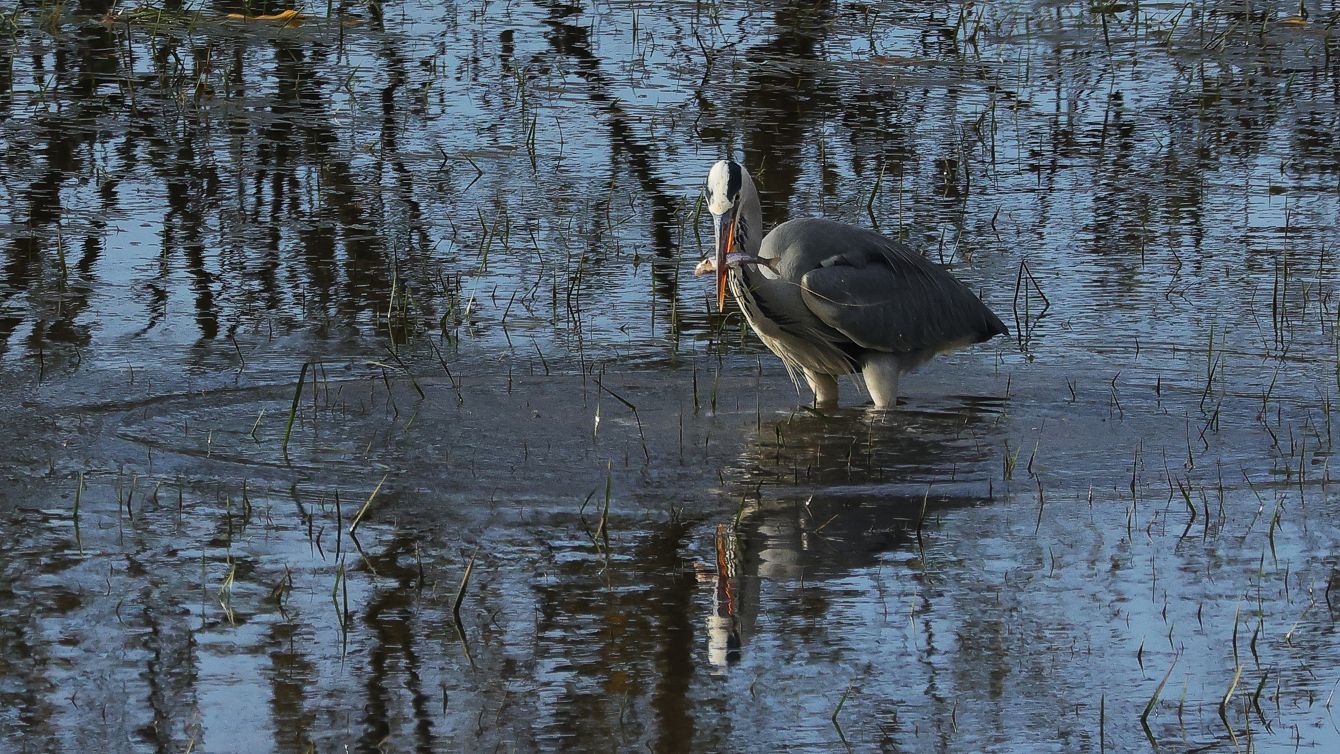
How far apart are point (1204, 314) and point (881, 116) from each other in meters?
3.85

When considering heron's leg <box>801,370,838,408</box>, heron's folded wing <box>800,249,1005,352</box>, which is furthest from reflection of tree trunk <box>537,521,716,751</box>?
heron's leg <box>801,370,838,408</box>

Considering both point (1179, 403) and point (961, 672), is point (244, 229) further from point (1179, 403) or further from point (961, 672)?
point (961, 672)

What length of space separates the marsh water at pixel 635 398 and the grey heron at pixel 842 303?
18cm

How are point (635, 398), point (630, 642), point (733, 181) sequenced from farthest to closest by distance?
point (635, 398)
point (733, 181)
point (630, 642)

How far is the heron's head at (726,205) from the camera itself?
292 inches

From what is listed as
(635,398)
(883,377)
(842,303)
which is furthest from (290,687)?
(883,377)

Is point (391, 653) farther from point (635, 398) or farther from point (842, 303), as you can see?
point (842, 303)

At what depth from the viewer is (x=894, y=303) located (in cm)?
802

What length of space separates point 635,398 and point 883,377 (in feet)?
3.47

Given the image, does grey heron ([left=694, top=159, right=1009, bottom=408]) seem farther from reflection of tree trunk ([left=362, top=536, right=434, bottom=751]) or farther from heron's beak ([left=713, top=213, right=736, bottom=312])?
reflection of tree trunk ([left=362, top=536, right=434, bottom=751])

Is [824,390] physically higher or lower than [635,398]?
lower

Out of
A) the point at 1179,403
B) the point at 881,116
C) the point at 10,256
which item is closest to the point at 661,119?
the point at 881,116

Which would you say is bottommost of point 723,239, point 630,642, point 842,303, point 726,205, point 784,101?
point 630,642

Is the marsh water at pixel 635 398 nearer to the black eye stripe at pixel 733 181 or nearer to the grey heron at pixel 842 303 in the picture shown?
the grey heron at pixel 842 303
